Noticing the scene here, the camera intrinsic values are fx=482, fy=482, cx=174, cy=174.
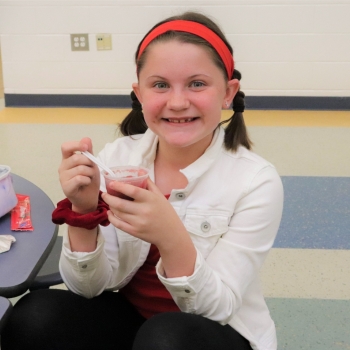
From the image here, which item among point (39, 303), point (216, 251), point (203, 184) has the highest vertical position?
point (203, 184)

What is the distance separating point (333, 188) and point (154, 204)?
7.81 ft

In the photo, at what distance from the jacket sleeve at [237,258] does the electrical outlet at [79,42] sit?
13.4 feet

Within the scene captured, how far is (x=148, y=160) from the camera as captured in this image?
1.29 meters

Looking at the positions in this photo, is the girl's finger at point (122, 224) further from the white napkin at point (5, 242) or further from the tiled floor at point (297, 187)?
the tiled floor at point (297, 187)

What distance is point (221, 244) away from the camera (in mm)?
1121

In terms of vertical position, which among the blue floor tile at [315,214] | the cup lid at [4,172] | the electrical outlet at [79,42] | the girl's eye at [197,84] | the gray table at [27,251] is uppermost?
the girl's eye at [197,84]

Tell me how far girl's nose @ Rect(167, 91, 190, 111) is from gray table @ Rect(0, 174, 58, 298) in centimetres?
39

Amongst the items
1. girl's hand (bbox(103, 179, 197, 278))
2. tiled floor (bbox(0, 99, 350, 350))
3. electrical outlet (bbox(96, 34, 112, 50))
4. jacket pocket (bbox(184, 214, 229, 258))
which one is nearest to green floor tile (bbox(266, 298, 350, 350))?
tiled floor (bbox(0, 99, 350, 350))

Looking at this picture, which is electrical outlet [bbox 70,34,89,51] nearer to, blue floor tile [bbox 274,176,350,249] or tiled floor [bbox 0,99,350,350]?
tiled floor [bbox 0,99,350,350]

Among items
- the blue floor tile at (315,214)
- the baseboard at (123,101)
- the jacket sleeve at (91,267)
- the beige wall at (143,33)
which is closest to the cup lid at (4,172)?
the jacket sleeve at (91,267)

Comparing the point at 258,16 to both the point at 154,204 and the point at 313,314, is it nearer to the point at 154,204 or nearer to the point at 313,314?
the point at 313,314

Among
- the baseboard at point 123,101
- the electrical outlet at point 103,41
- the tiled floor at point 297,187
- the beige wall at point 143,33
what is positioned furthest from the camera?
the baseboard at point 123,101

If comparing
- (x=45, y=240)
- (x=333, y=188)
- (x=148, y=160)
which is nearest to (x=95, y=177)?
(x=45, y=240)

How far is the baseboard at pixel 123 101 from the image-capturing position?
4.93m
